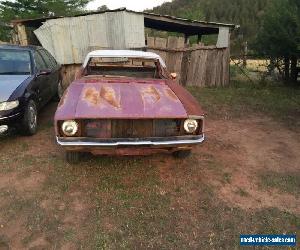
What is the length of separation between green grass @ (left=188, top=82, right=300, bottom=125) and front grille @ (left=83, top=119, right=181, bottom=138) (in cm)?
432

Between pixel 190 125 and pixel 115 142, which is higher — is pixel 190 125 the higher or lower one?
the higher one

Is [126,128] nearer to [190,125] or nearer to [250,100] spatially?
[190,125]

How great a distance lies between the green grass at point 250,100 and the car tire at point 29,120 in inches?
168

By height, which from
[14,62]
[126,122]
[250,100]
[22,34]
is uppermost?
[22,34]

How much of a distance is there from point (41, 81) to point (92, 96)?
2805 mm

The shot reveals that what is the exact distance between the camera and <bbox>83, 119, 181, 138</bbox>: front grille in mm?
4152

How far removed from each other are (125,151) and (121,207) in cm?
71

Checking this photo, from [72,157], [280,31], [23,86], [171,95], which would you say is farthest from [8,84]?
[280,31]

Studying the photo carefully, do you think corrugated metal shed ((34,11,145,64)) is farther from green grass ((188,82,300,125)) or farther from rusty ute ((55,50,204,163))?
rusty ute ((55,50,204,163))

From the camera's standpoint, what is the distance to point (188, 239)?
11.4 feet

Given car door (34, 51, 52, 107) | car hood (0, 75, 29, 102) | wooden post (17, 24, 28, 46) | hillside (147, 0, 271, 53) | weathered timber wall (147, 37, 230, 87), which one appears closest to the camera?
car hood (0, 75, 29, 102)

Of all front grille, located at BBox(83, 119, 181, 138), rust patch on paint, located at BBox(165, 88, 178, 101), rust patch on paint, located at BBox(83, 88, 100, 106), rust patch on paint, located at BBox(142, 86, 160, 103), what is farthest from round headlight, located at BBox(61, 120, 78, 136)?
rust patch on paint, located at BBox(165, 88, 178, 101)

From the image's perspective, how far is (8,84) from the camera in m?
5.82

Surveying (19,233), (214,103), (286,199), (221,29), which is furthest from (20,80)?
(221,29)
